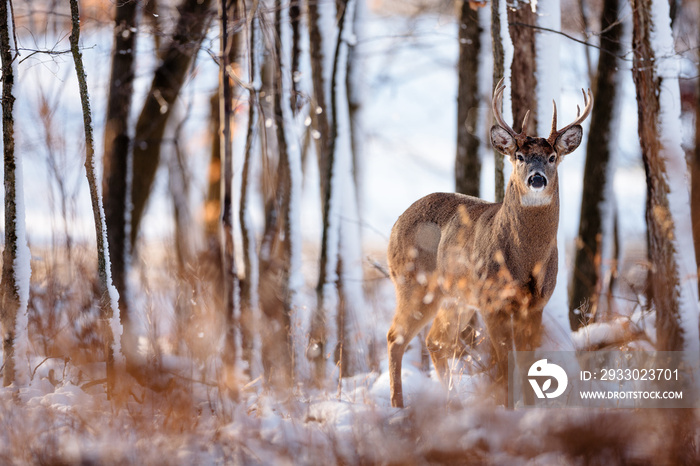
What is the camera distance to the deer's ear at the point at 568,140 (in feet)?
16.6

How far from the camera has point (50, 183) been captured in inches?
324

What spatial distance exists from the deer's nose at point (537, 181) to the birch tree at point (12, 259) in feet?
11.2

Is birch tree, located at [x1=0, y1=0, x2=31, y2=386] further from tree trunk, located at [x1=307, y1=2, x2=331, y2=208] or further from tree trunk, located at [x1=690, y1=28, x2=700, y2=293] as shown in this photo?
tree trunk, located at [x1=690, y1=28, x2=700, y2=293]

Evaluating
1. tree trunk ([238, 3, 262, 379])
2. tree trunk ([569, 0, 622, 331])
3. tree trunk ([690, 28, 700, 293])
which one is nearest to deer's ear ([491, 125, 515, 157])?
tree trunk ([238, 3, 262, 379])

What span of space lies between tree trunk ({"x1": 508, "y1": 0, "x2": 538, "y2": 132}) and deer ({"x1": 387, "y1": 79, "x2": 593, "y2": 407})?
0.91 meters

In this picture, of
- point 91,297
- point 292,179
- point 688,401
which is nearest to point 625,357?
point 688,401

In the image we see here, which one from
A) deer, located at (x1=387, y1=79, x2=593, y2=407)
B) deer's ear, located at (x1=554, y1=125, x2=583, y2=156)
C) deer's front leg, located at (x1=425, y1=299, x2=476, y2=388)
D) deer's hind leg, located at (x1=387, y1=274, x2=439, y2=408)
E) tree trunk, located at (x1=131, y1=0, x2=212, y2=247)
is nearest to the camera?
deer, located at (x1=387, y1=79, x2=593, y2=407)

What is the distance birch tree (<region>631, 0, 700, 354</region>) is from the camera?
19.3 feet

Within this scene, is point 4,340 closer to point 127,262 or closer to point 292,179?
point 292,179

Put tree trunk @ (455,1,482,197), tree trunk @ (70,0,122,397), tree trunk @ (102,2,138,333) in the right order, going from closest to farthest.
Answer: tree trunk @ (70,0,122,397) → tree trunk @ (455,1,482,197) → tree trunk @ (102,2,138,333)

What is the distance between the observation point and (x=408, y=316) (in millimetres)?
5652

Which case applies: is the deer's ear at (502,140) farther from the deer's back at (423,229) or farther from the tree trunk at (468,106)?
the tree trunk at (468,106)

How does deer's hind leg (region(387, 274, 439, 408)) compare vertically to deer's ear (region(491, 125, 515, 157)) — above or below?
below

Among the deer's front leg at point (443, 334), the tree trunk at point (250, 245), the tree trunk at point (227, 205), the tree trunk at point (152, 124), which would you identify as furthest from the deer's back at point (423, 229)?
the tree trunk at point (152, 124)
